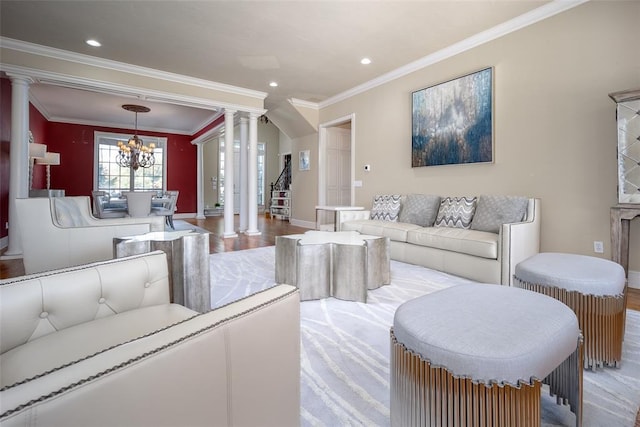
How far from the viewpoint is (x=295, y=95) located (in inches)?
248

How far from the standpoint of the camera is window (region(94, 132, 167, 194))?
29.1 feet

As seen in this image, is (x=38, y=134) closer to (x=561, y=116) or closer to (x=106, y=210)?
(x=106, y=210)

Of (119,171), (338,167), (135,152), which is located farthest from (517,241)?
(119,171)

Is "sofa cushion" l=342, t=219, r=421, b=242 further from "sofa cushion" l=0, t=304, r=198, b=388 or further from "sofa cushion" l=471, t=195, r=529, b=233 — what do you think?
"sofa cushion" l=0, t=304, r=198, b=388


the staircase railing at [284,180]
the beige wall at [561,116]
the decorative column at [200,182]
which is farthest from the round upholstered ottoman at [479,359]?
the decorative column at [200,182]

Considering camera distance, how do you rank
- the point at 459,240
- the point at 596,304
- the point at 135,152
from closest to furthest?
the point at 596,304
the point at 459,240
the point at 135,152

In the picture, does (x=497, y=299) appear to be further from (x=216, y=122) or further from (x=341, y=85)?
(x=216, y=122)

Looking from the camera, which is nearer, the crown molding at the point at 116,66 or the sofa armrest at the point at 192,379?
the sofa armrest at the point at 192,379

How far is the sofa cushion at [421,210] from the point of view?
4039 mm

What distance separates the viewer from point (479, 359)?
0.83m

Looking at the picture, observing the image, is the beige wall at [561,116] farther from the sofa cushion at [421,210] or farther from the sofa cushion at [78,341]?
the sofa cushion at [78,341]

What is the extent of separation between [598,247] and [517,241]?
2.91 feet

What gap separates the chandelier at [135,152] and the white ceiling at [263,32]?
2966 millimetres

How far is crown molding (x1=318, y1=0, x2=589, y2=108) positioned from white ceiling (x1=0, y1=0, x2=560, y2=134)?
0.06 metres
